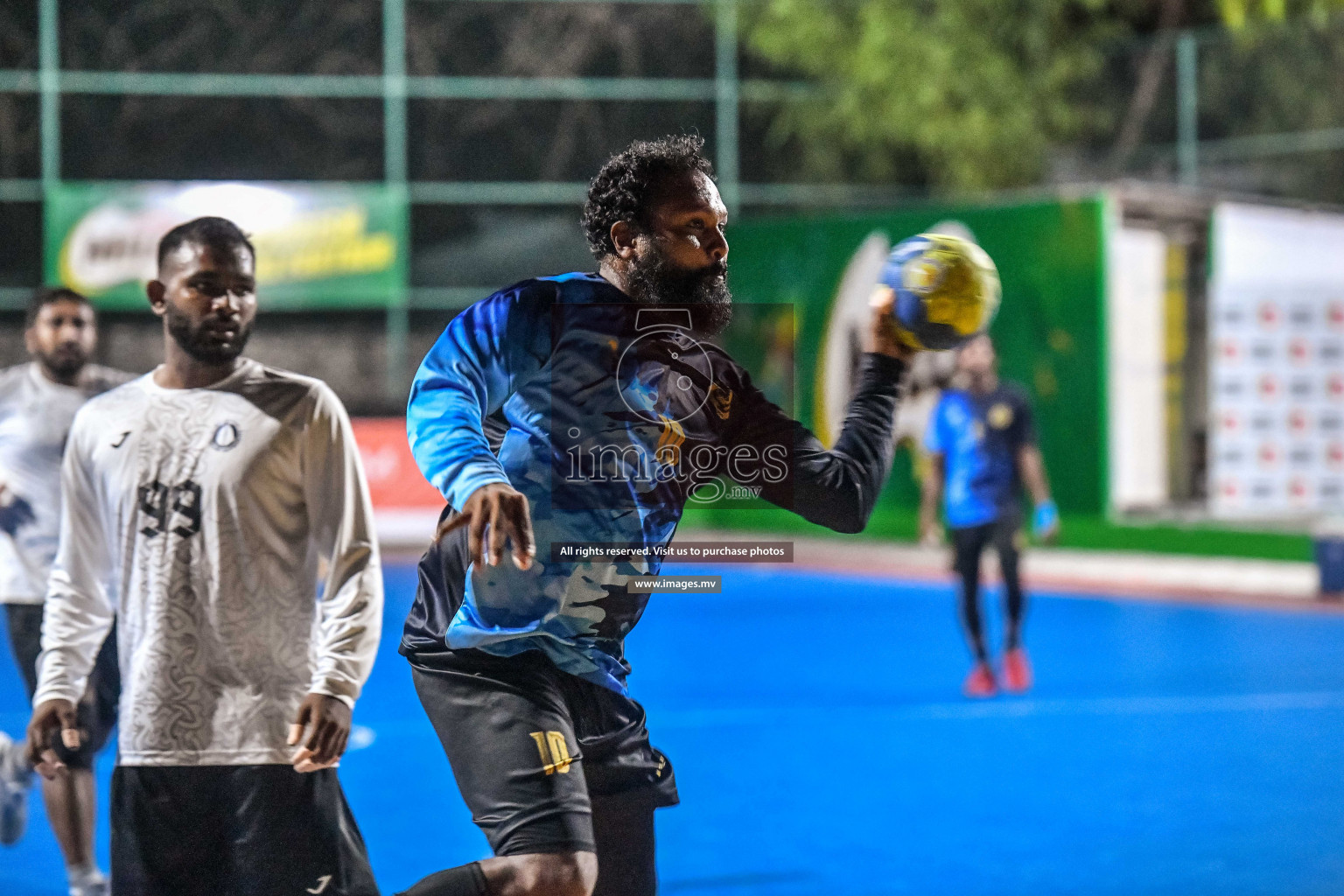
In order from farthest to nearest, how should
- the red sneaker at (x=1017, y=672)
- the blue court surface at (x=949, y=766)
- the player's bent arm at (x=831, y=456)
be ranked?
1. the red sneaker at (x=1017, y=672)
2. the blue court surface at (x=949, y=766)
3. the player's bent arm at (x=831, y=456)

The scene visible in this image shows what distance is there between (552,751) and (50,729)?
1.39m

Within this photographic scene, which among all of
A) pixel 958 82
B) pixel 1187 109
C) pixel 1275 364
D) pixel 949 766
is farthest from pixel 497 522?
pixel 958 82

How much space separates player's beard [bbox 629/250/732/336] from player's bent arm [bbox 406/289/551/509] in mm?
230

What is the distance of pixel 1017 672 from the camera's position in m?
9.96

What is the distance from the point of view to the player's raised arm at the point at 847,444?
11.4ft

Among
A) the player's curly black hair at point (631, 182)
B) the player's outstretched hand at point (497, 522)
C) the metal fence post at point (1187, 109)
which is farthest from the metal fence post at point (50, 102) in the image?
the player's outstretched hand at point (497, 522)

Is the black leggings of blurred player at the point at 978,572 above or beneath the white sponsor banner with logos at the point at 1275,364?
beneath

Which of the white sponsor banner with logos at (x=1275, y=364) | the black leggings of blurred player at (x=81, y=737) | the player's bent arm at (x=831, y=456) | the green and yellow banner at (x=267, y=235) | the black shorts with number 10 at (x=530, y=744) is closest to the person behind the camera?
the black shorts with number 10 at (x=530, y=744)

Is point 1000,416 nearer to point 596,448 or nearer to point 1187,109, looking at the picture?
point 596,448

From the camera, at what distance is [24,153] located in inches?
881

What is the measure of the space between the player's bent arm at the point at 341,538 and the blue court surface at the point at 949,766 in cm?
199

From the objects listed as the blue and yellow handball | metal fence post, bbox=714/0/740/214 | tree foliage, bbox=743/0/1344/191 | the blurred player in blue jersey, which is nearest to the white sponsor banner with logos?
tree foliage, bbox=743/0/1344/191

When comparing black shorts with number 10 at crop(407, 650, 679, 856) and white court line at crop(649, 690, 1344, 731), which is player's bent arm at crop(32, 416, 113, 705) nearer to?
black shorts with number 10 at crop(407, 650, 679, 856)

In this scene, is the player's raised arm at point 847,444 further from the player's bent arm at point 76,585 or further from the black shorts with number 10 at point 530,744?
the player's bent arm at point 76,585
